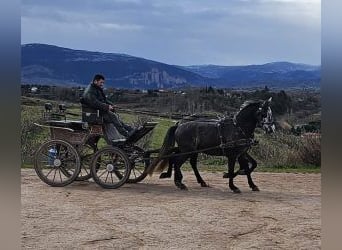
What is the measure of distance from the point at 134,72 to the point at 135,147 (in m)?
1.02

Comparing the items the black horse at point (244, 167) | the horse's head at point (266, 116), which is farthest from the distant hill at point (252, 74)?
the black horse at point (244, 167)

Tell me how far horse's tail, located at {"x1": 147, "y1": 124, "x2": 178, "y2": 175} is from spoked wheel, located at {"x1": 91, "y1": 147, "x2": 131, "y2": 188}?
0.32 m

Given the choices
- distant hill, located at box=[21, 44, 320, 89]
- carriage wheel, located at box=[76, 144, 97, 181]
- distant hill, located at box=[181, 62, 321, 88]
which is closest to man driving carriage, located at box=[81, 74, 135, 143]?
distant hill, located at box=[21, 44, 320, 89]

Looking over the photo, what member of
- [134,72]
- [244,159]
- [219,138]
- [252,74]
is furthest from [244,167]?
[134,72]

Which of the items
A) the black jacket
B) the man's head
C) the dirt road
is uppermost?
the man's head

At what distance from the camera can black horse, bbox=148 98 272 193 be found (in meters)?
5.82

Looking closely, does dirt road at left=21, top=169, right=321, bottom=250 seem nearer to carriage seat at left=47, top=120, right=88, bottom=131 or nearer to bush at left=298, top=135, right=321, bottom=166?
bush at left=298, top=135, right=321, bottom=166

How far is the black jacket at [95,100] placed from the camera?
6.00m

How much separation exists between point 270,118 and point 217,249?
8.43 ft

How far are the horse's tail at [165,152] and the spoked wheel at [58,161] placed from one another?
86 cm

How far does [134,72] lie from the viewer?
5.72m

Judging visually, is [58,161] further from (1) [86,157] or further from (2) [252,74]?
(2) [252,74]

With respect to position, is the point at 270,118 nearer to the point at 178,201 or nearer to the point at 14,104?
the point at 178,201

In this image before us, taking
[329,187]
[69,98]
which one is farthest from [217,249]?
[69,98]
